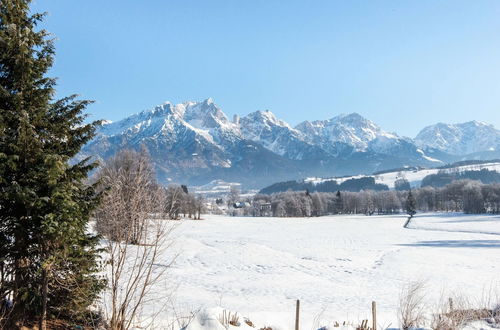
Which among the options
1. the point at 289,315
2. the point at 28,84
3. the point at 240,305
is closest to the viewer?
the point at 28,84

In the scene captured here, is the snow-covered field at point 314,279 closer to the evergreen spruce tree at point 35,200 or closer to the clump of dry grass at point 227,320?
the clump of dry grass at point 227,320

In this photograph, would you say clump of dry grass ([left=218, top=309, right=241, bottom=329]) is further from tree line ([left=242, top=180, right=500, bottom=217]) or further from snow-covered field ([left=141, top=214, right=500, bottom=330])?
tree line ([left=242, top=180, right=500, bottom=217])

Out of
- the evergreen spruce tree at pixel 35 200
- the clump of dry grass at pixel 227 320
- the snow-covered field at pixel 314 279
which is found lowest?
the snow-covered field at pixel 314 279

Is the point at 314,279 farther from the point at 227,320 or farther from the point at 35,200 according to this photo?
the point at 35,200

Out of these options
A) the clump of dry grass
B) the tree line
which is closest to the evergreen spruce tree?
the clump of dry grass

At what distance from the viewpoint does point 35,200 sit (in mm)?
7883

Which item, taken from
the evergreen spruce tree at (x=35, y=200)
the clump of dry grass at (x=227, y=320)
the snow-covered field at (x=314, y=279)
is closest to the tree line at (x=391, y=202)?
the snow-covered field at (x=314, y=279)

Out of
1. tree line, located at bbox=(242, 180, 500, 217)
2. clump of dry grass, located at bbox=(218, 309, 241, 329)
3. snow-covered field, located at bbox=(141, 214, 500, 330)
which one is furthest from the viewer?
tree line, located at bbox=(242, 180, 500, 217)

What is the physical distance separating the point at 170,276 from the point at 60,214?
14.4m

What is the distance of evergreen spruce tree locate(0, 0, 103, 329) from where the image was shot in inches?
313

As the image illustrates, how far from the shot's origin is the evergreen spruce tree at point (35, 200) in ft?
26.1

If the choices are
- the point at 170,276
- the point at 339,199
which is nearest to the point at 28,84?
the point at 170,276

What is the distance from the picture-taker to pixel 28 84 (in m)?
8.88

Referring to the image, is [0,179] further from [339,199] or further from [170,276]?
[339,199]
